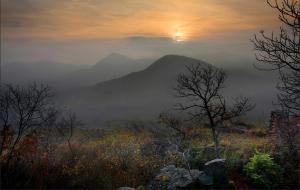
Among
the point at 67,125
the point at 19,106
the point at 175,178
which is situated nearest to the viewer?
the point at 175,178

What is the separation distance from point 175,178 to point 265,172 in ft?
11.5

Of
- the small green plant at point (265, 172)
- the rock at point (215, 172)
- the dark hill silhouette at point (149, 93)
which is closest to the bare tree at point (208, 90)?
the dark hill silhouette at point (149, 93)

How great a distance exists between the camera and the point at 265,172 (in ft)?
56.6

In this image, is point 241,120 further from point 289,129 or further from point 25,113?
point 25,113

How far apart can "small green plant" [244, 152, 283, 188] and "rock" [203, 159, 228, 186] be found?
1314mm

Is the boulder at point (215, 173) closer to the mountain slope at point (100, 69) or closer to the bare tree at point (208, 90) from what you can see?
the bare tree at point (208, 90)

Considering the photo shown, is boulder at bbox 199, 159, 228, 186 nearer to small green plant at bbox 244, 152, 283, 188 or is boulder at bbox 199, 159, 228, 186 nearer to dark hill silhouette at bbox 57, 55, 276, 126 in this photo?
small green plant at bbox 244, 152, 283, 188

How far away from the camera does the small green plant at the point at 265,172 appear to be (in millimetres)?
17062

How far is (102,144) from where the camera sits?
22.4 metres

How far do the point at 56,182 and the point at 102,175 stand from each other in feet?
6.39

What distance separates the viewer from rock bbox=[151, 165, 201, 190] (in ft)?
54.2

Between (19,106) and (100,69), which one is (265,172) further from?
(100,69)

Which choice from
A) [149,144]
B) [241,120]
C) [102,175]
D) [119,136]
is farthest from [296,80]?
[241,120]

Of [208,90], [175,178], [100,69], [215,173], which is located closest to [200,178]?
[215,173]
